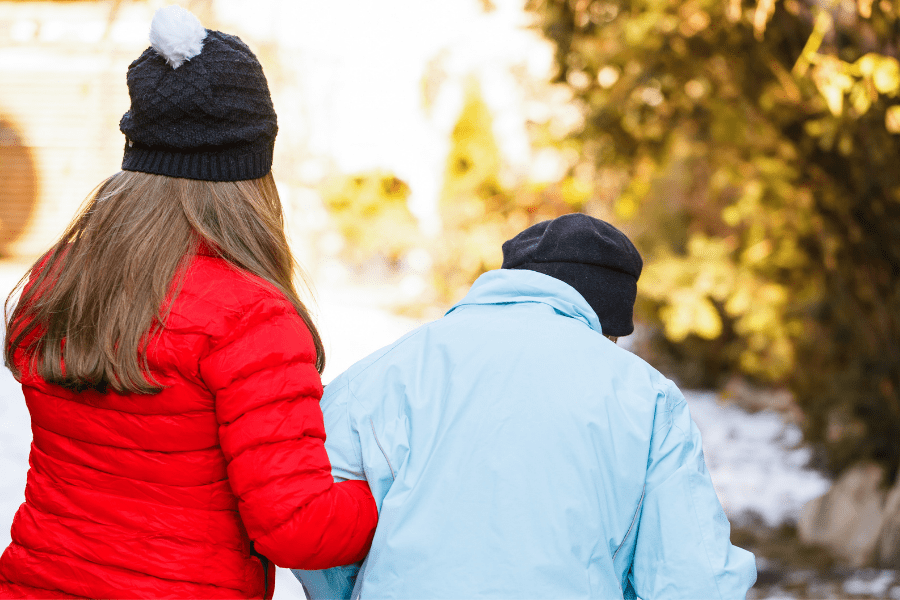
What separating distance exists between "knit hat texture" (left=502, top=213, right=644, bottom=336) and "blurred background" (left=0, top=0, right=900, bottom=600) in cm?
220

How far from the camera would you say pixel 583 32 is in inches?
165

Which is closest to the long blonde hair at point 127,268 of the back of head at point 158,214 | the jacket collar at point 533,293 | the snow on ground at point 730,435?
the back of head at point 158,214

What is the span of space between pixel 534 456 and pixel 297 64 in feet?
29.0

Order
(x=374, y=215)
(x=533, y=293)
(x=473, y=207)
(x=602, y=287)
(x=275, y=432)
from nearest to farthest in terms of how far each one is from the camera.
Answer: (x=275, y=432) → (x=533, y=293) → (x=602, y=287) → (x=473, y=207) → (x=374, y=215)

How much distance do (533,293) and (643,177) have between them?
3702 mm

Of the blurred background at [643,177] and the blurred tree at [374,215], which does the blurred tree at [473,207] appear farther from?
the blurred tree at [374,215]

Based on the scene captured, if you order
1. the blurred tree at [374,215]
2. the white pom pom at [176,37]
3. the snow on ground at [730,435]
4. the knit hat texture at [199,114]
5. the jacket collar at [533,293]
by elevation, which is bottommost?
the snow on ground at [730,435]

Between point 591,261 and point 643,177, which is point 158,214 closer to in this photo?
point 591,261

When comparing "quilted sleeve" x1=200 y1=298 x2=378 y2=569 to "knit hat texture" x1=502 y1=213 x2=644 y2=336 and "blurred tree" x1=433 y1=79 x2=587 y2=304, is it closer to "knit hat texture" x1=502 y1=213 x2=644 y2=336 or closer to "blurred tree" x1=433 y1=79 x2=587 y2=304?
"knit hat texture" x1=502 y1=213 x2=644 y2=336

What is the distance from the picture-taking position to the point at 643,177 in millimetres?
5035

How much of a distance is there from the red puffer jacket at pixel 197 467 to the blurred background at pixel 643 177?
1.79 m

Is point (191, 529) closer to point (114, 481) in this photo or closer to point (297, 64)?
point (114, 481)

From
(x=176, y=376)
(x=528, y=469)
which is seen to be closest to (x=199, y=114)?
(x=176, y=376)

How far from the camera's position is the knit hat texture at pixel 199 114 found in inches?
51.5
